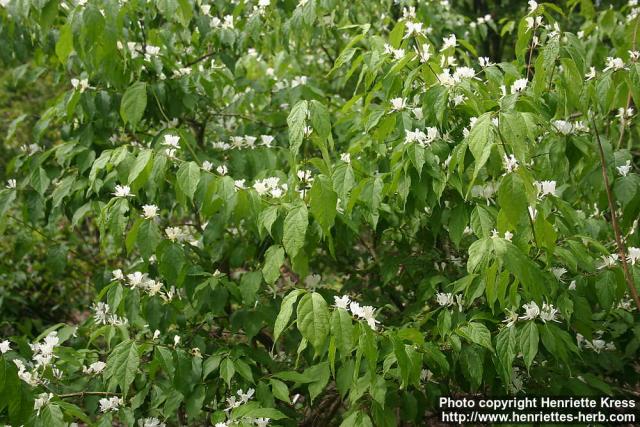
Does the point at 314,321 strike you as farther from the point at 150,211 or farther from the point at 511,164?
the point at 150,211

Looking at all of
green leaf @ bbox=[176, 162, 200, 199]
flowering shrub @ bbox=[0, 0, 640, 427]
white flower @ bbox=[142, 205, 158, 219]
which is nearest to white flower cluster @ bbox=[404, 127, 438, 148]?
flowering shrub @ bbox=[0, 0, 640, 427]

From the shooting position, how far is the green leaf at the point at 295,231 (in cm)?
202

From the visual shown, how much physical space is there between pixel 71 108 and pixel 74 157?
1.02 ft

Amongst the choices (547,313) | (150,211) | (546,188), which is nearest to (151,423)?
(150,211)

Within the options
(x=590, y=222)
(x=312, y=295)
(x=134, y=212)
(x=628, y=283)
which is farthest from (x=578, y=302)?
(x=134, y=212)

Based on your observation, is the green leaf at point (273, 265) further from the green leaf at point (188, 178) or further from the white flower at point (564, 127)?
the white flower at point (564, 127)

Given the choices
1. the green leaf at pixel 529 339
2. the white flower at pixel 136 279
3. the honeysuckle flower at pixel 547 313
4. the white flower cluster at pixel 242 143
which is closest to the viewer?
the green leaf at pixel 529 339

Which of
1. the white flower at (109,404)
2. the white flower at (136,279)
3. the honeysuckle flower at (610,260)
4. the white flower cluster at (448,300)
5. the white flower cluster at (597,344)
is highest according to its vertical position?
the honeysuckle flower at (610,260)

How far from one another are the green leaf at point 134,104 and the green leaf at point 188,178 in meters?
0.60

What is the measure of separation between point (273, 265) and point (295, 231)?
0.91 feet

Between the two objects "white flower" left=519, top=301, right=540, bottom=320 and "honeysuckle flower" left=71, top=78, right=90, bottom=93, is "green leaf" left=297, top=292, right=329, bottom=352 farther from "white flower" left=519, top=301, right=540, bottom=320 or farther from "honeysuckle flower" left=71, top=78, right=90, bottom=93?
"honeysuckle flower" left=71, top=78, right=90, bottom=93

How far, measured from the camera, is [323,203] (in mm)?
2004

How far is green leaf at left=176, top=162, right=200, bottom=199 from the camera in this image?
7.13 ft

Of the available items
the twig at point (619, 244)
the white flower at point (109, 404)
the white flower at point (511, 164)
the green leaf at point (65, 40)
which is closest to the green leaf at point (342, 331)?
the white flower at point (511, 164)
